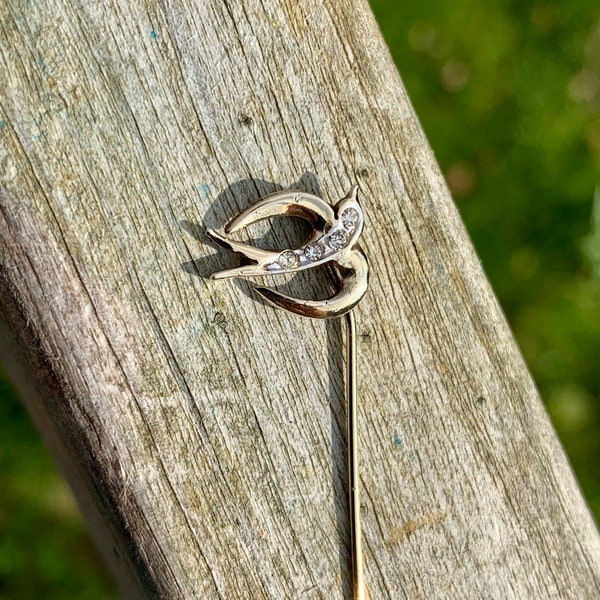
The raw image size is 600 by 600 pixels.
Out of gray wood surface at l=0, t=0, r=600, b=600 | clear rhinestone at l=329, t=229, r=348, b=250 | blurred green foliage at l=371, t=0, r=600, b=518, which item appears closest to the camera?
gray wood surface at l=0, t=0, r=600, b=600

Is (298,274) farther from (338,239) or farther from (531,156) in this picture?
(531,156)

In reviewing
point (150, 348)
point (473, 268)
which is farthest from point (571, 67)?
point (150, 348)

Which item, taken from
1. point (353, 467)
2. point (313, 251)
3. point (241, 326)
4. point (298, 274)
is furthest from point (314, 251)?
point (353, 467)

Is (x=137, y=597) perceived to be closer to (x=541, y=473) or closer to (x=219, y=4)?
(x=541, y=473)

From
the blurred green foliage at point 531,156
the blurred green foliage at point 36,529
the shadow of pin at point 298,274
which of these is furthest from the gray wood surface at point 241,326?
the blurred green foliage at point 531,156

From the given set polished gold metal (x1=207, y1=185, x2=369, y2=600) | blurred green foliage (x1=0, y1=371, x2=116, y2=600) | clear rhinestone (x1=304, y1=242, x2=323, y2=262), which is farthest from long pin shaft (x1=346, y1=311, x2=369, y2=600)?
blurred green foliage (x1=0, y1=371, x2=116, y2=600)

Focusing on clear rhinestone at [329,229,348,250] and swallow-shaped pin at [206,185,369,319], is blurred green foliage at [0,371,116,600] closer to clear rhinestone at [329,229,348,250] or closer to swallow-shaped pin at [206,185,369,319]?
swallow-shaped pin at [206,185,369,319]

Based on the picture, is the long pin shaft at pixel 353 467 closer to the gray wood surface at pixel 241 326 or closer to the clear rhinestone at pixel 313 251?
the gray wood surface at pixel 241 326
